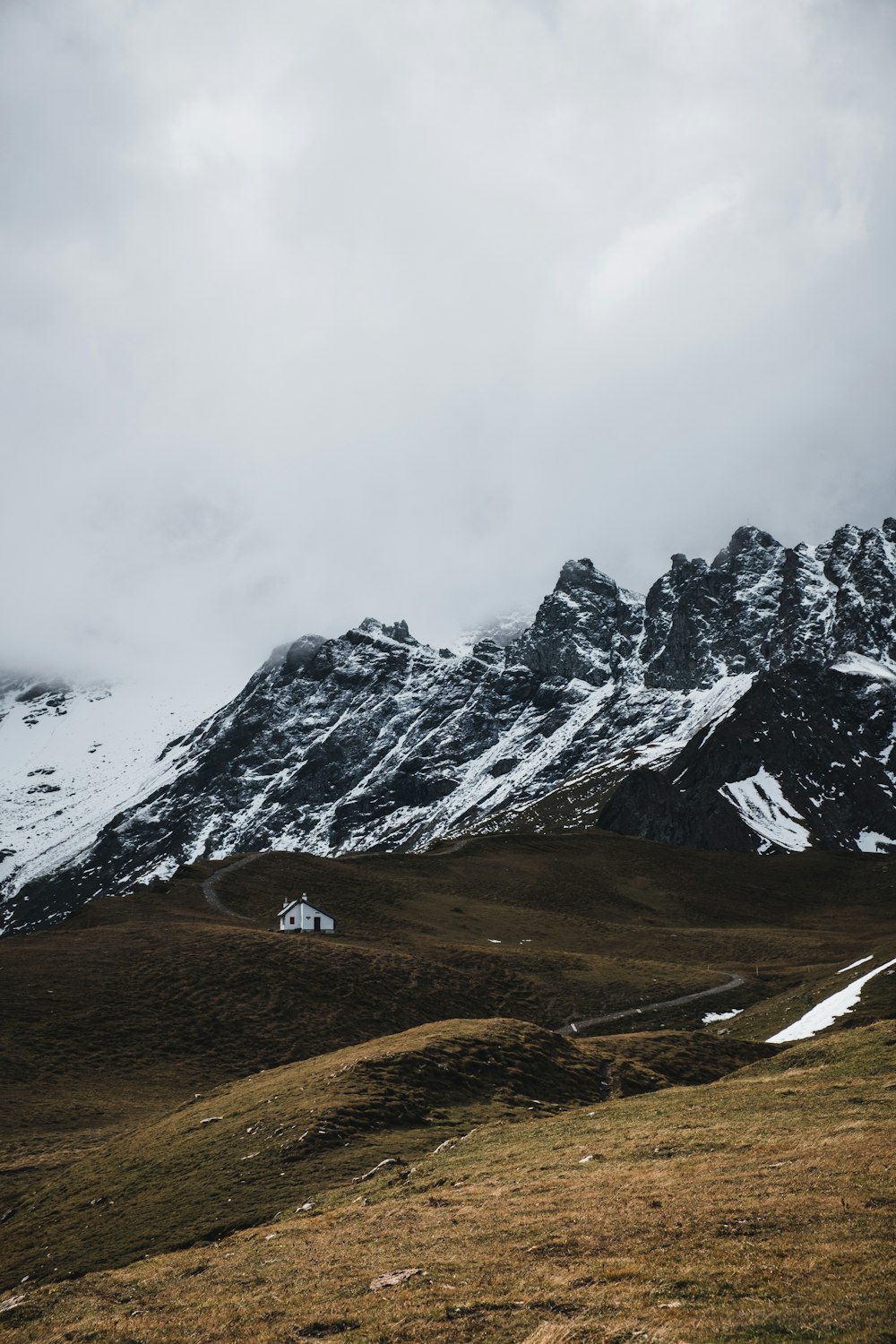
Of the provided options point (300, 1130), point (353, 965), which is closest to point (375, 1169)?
point (300, 1130)

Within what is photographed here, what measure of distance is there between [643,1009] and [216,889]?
6686cm

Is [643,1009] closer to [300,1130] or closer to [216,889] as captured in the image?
[300,1130]

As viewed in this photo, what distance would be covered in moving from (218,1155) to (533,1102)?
13.4 meters

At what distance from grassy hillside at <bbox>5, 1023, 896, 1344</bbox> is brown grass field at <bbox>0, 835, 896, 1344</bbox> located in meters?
0.09

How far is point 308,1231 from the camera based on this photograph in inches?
1012

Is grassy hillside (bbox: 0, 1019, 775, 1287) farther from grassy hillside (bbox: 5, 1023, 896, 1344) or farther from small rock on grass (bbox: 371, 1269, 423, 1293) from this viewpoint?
small rock on grass (bbox: 371, 1269, 423, 1293)

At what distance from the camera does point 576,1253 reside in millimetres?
19297

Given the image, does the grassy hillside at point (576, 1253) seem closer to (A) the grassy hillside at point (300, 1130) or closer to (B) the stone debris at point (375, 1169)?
(B) the stone debris at point (375, 1169)

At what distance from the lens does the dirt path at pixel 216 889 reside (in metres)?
116

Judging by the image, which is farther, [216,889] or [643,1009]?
[216,889]

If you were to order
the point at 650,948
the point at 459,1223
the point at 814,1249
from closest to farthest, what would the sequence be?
the point at 814,1249 → the point at 459,1223 → the point at 650,948

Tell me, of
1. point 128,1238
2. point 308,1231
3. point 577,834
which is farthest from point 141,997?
point 577,834

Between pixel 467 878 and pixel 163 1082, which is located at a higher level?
pixel 467 878

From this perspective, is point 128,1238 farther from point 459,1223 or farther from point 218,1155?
point 459,1223
